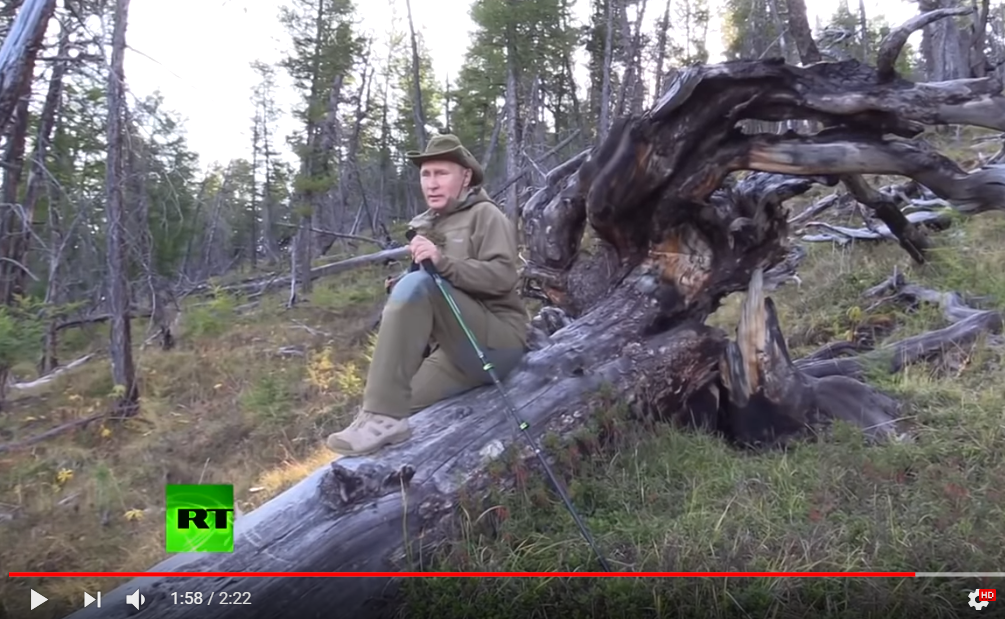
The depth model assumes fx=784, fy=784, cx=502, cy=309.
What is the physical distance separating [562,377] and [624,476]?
691 millimetres

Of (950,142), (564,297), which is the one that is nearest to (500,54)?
(950,142)

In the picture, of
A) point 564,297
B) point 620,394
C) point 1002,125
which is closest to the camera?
point 1002,125

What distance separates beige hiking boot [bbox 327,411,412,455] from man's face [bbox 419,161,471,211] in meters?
1.15

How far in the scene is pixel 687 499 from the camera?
12.6 ft

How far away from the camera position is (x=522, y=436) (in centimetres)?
400

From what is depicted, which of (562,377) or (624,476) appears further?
(562,377)

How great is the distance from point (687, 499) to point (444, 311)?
59.3 inches

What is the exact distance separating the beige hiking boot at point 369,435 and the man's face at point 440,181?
1151 mm

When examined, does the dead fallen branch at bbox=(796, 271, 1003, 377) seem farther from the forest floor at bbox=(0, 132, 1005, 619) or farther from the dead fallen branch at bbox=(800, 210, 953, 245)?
the dead fallen branch at bbox=(800, 210, 953, 245)

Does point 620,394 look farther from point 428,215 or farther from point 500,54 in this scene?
point 500,54

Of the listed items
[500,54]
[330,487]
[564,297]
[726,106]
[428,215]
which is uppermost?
[500,54]

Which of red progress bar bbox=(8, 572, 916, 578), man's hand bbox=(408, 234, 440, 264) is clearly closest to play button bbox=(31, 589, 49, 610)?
red progress bar bbox=(8, 572, 916, 578)

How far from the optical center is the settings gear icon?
282 centimetres

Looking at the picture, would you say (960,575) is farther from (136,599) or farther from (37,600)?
(37,600)
